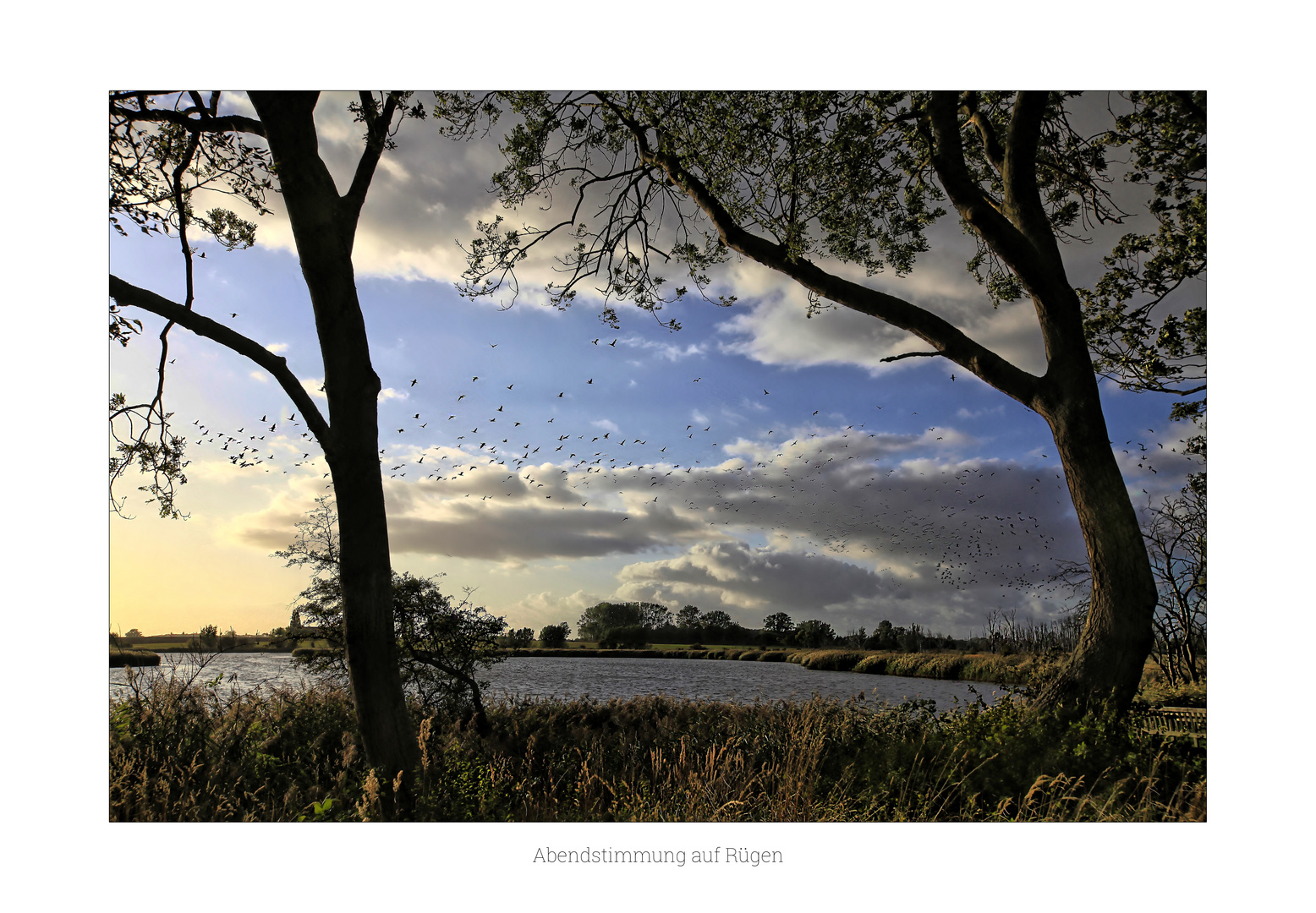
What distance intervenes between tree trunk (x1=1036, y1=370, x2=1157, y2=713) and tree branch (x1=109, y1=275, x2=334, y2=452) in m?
7.42

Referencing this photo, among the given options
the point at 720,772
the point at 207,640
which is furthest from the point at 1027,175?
the point at 207,640

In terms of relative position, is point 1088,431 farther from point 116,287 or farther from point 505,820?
point 116,287

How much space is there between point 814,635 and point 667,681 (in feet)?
20.3

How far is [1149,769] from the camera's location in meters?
4.90

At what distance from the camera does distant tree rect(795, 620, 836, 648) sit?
57.4 ft

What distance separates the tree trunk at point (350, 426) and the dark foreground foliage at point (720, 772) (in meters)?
0.42

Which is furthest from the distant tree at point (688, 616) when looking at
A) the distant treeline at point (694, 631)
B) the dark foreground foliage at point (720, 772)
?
the dark foreground foliage at point (720, 772)

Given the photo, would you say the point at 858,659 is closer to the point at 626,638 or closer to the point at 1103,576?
the point at 626,638

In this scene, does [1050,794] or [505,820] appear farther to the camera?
[1050,794]

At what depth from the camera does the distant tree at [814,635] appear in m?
17.5

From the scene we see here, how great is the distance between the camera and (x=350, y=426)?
4852mm

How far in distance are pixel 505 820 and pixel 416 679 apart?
19.0ft

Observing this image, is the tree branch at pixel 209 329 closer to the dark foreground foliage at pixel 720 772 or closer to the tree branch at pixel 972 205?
the dark foreground foliage at pixel 720 772
